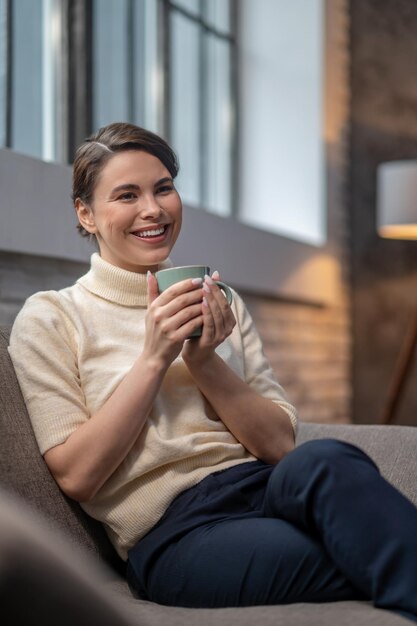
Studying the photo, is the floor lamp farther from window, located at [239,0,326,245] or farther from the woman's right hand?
the woman's right hand

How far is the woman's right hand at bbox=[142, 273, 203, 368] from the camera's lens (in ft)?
5.14

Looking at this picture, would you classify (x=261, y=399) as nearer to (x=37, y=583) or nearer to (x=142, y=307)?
(x=142, y=307)

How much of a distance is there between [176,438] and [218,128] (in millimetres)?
3590

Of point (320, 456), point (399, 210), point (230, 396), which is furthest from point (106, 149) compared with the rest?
point (399, 210)

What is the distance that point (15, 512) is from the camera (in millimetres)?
958

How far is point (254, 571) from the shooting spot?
1423 millimetres

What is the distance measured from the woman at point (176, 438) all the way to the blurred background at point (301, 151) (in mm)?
2214

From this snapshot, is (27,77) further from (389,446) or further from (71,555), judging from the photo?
(71,555)

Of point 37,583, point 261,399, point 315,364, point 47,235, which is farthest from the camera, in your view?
point 315,364

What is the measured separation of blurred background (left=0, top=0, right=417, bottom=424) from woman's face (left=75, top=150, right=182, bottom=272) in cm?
221

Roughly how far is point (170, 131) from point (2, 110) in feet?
4.74

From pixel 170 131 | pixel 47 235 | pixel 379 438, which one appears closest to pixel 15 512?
pixel 379 438

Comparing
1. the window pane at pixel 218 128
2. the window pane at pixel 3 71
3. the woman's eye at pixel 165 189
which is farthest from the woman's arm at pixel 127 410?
the window pane at pixel 218 128

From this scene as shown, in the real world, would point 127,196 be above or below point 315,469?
above
